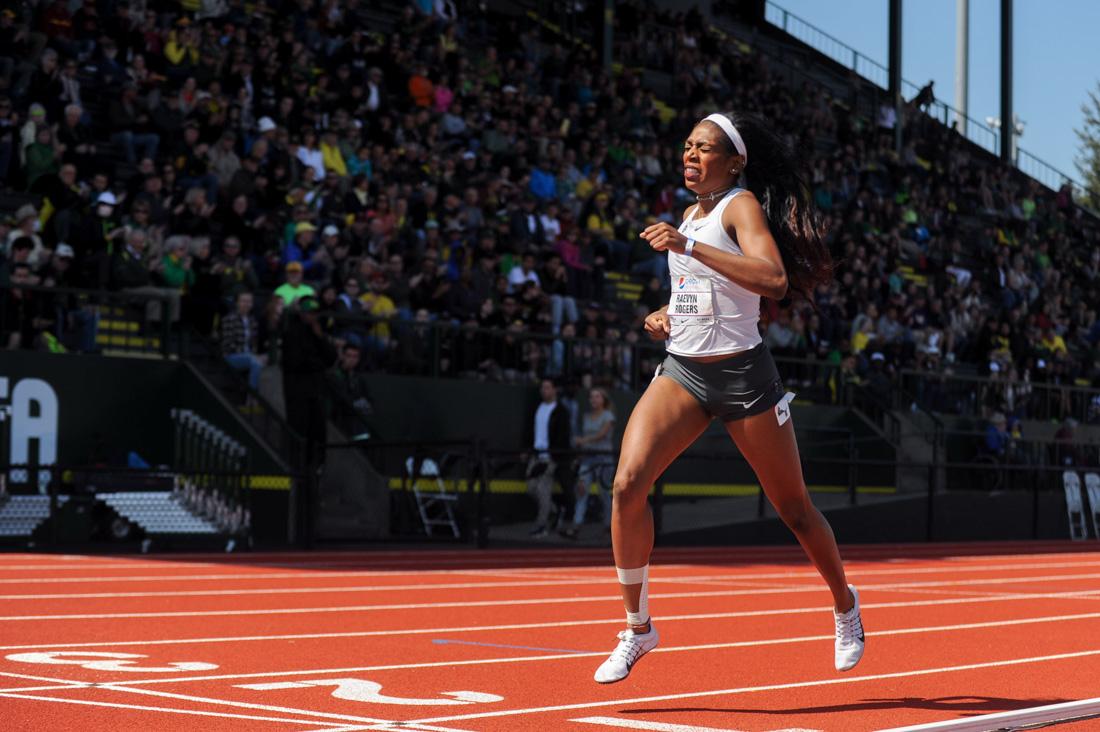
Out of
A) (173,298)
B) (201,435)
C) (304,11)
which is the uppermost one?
(304,11)

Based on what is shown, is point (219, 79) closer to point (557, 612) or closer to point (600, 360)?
point (600, 360)

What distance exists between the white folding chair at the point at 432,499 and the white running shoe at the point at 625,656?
11.9 meters

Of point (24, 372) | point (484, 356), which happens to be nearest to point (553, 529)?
point (484, 356)

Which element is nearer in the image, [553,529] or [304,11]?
[553,529]

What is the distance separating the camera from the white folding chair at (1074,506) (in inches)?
1004

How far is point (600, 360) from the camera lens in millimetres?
21828

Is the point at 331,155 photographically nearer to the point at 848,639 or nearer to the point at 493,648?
the point at 493,648

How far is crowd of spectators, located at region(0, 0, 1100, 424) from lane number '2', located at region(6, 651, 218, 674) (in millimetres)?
9708

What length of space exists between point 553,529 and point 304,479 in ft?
11.0

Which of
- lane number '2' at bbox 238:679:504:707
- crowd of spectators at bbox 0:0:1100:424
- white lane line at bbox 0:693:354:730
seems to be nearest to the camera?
white lane line at bbox 0:693:354:730

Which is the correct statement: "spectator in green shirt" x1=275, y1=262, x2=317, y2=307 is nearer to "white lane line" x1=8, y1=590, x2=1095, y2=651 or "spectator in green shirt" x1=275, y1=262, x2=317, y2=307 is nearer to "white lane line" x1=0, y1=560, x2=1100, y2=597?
"white lane line" x1=0, y1=560, x2=1100, y2=597

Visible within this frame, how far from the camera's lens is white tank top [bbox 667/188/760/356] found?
617 cm

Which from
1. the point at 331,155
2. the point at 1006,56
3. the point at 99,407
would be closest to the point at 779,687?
the point at 99,407

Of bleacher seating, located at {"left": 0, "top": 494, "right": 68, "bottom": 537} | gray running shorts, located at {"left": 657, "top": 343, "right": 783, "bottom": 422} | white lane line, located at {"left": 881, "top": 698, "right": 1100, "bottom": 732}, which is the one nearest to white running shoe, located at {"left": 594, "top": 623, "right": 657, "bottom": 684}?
gray running shorts, located at {"left": 657, "top": 343, "right": 783, "bottom": 422}
